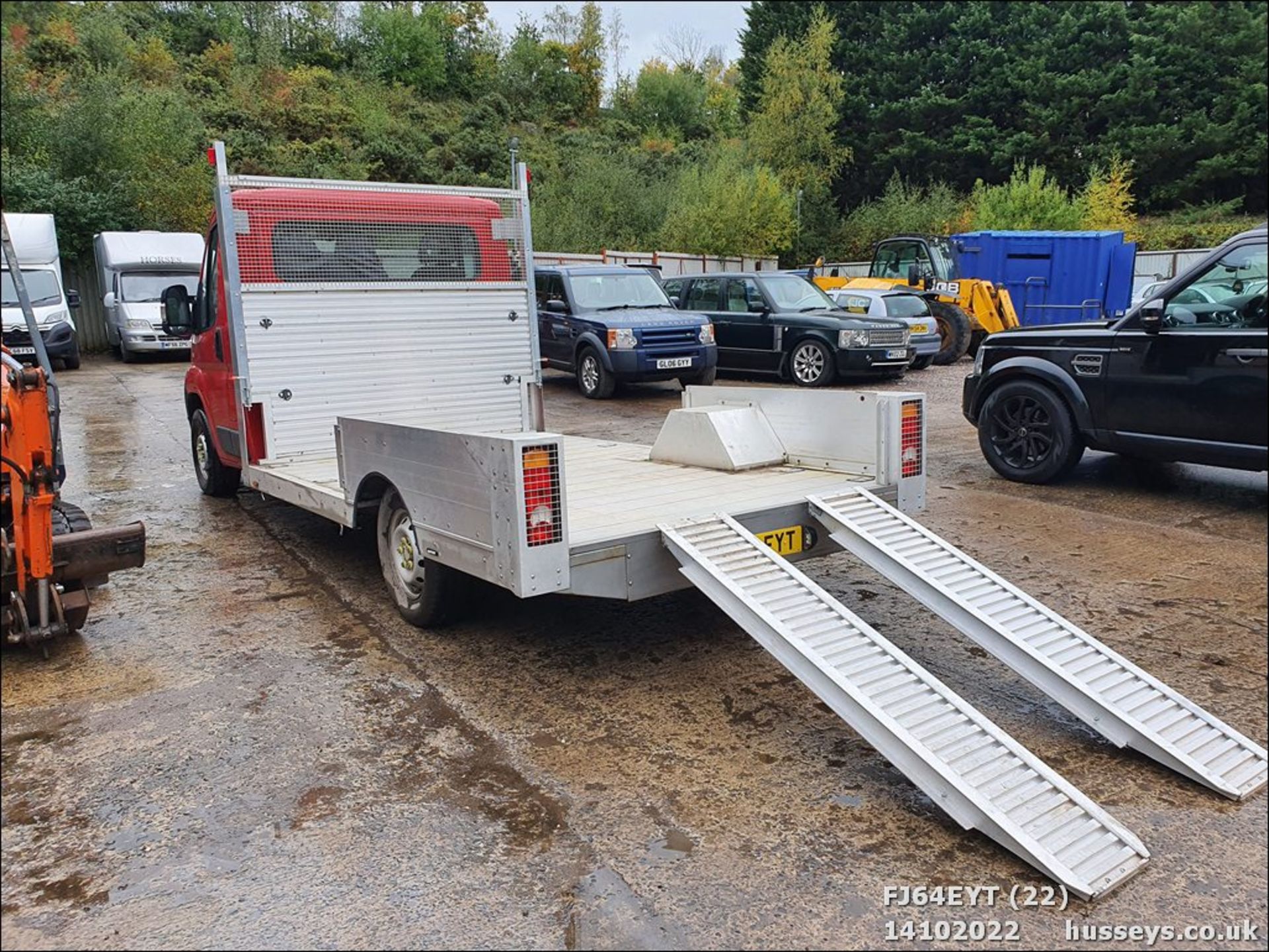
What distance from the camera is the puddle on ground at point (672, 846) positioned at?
9.46 feet

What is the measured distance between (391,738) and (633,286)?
11.7m

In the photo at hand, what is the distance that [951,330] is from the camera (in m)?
17.5

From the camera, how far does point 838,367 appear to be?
13938mm

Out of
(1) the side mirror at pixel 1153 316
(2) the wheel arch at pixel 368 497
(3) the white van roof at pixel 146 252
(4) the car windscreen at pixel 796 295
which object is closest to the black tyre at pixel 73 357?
(3) the white van roof at pixel 146 252

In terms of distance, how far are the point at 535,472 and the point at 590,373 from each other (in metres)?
10.5

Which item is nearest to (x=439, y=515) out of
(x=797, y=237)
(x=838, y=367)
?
(x=838, y=367)

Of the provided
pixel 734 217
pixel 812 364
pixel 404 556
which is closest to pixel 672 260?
pixel 734 217

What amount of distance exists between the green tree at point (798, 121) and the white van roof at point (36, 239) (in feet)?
64.6

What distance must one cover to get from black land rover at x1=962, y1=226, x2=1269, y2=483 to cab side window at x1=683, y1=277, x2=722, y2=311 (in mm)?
7321

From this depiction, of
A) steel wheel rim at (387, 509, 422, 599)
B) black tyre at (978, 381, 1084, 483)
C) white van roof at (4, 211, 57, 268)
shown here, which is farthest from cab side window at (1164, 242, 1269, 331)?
white van roof at (4, 211, 57, 268)

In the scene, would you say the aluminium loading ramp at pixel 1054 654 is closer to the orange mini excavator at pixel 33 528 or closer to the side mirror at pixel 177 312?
the orange mini excavator at pixel 33 528

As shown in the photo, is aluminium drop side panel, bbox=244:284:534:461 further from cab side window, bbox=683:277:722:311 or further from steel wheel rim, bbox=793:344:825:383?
cab side window, bbox=683:277:722:311

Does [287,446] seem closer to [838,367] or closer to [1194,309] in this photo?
[1194,309]

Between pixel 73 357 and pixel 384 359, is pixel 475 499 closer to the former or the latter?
pixel 384 359
